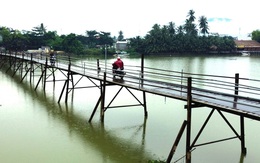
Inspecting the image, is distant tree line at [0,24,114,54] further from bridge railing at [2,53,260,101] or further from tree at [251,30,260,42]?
tree at [251,30,260,42]

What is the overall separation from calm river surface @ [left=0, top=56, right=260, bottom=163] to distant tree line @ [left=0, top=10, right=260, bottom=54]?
5181 cm

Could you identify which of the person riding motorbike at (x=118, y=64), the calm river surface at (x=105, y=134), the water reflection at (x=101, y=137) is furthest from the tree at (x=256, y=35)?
the person riding motorbike at (x=118, y=64)

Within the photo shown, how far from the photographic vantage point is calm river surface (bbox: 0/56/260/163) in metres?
10.0

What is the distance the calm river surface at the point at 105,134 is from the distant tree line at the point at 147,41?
51807 millimetres

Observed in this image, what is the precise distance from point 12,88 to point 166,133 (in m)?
15.6

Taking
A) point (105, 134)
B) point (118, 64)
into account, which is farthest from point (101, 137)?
point (118, 64)

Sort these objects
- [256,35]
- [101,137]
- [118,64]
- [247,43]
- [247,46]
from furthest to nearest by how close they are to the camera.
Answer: [256,35] → [247,43] → [247,46] → [118,64] → [101,137]

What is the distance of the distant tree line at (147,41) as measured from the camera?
68.4 m

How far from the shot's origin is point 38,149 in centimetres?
1069

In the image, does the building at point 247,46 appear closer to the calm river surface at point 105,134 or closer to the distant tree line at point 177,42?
the distant tree line at point 177,42

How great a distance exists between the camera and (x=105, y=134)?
12.4 metres

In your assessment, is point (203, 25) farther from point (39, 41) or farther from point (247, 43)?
point (39, 41)

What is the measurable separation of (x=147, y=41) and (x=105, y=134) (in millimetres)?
62961

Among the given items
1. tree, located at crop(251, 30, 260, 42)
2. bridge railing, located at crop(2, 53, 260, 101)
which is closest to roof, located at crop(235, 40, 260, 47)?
tree, located at crop(251, 30, 260, 42)
